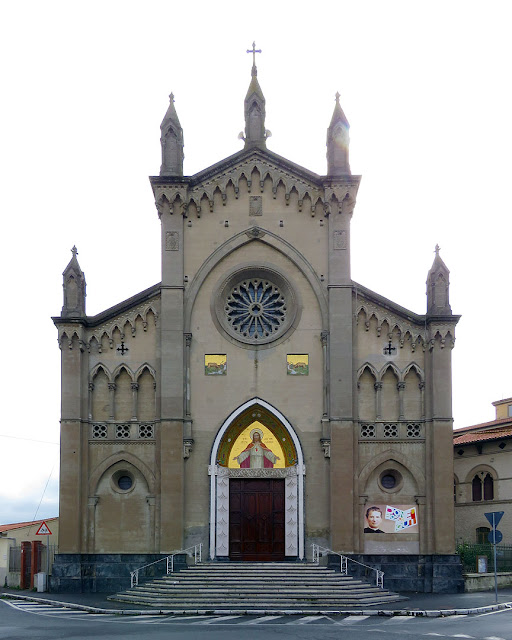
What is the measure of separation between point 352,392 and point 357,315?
3245mm

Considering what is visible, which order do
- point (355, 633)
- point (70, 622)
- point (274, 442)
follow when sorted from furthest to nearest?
1. point (274, 442)
2. point (70, 622)
3. point (355, 633)

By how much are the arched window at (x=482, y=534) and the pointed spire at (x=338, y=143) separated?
20362 mm

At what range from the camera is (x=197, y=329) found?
36.5 meters

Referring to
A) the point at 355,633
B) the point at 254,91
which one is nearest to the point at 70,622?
the point at 355,633

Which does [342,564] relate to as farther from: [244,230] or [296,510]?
[244,230]

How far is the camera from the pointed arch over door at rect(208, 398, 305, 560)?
115 feet

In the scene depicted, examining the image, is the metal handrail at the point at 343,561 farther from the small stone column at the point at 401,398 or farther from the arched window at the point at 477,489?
the arched window at the point at 477,489

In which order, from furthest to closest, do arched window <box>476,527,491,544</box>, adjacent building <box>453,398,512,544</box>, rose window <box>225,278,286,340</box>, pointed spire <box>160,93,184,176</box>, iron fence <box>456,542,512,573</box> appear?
arched window <box>476,527,491,544</box>, adjacent building <box>453,398,512,544</box>, iron fence <box>456,542,512,573</box>, pointed spire <box>160,93,184,176</box>, rose window <box>225,278,286,340</box>

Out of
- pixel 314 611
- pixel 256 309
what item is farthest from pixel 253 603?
pixel 256 309

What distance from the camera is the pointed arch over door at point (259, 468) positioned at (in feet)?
115

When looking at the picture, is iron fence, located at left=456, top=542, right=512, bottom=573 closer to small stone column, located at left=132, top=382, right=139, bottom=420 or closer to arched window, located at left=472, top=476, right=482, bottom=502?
arched window, located at left=472, top=476, right=482, bottom=502

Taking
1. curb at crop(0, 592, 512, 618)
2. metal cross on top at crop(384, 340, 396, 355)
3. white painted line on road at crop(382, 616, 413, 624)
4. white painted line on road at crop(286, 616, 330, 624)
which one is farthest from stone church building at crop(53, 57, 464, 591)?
white painted line on road at crop(382, 616, 413, 624)

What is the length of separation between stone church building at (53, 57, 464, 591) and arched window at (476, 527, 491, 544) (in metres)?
12.1

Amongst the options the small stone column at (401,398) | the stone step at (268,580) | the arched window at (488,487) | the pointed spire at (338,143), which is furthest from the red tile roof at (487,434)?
the pointed spire at (338,143)
